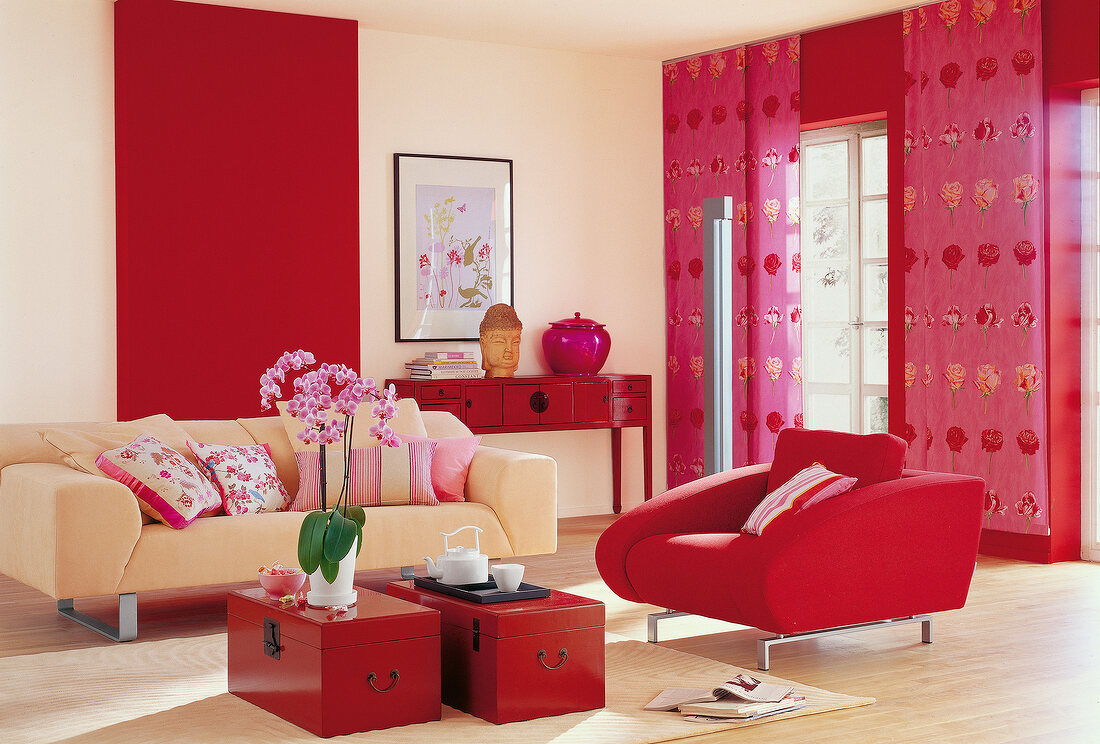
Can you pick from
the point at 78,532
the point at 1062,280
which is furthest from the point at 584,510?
the point at 78,532

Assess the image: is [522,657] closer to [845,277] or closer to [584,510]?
[845,277]

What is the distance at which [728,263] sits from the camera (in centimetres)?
573

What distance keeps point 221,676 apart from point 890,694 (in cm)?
207

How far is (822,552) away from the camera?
404 centimetres

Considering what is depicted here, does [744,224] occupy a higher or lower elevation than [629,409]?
higher

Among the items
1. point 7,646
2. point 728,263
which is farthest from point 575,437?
point 7,646

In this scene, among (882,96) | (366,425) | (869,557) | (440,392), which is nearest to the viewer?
(869,557)

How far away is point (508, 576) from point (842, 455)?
4.81 ft

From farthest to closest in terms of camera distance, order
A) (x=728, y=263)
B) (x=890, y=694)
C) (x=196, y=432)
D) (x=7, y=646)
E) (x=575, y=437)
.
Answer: (x=575, y=437) → (x=728, y=263) → (x=196, y=432) → (x=7, y=646) → (x=890, y=694)

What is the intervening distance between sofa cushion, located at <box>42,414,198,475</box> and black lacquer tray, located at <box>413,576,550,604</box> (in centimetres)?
162

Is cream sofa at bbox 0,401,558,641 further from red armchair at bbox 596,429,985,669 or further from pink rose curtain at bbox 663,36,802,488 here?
pink rose curtain at bbox 663,36,802,488

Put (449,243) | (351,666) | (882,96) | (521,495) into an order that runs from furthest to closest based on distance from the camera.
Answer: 1. (449,243)
2. (882,96)
3. (521,495)
4. (351,666)

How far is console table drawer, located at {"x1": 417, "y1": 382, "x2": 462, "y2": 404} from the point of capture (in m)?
6.88

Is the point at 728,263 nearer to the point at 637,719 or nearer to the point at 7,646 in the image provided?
the point at 637,719
